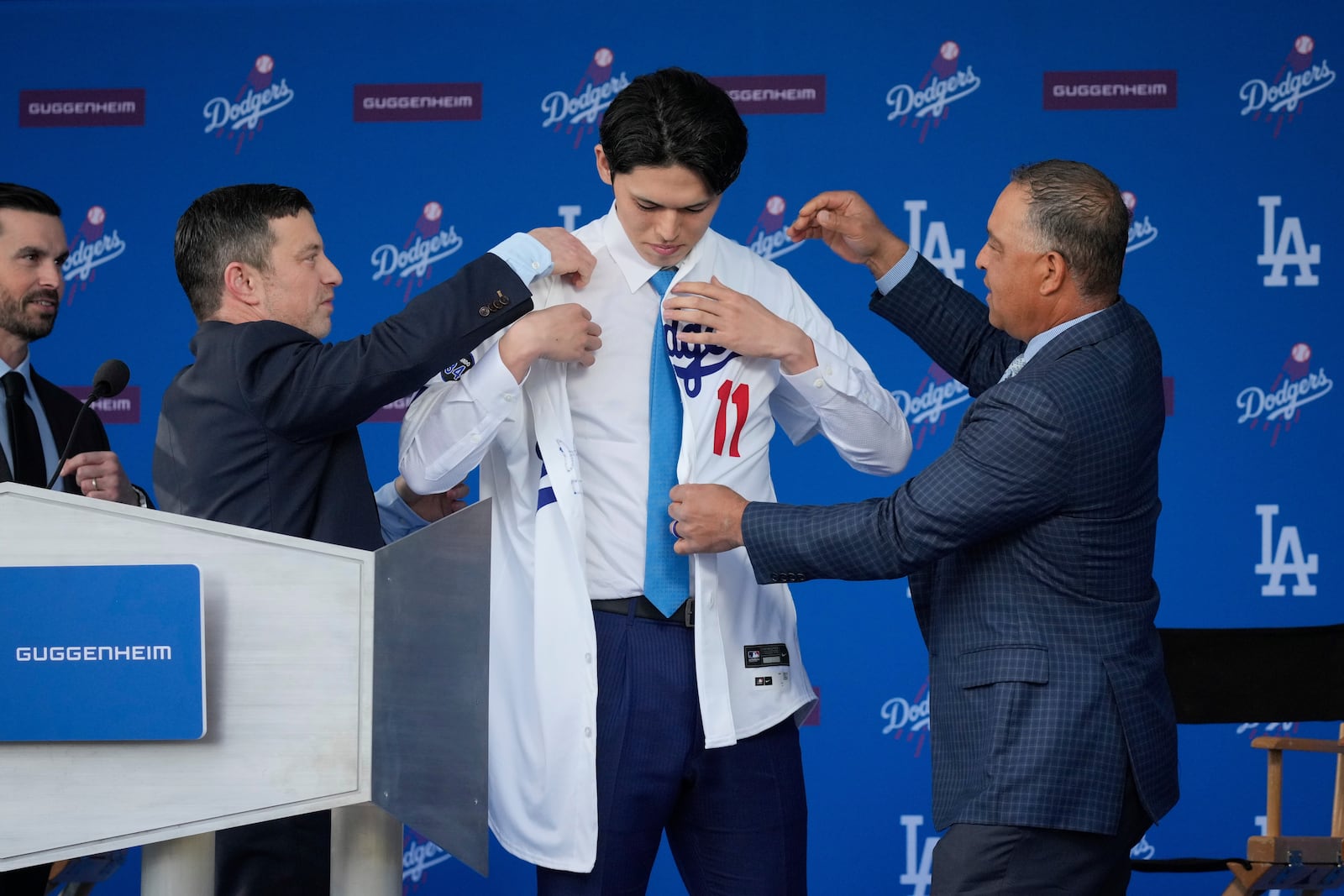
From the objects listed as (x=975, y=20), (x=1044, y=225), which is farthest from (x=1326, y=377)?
(x=1044, y=225)

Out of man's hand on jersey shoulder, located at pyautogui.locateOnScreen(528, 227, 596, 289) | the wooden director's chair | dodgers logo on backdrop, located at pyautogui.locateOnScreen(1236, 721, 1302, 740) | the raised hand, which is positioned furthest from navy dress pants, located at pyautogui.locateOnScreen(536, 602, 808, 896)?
dodgers logo on backdrop, located at pyautogui.locateOnScreen(1236, 721, 1302, 740)

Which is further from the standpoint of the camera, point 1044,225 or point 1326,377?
point 1326,377

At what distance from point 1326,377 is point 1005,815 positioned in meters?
2.74

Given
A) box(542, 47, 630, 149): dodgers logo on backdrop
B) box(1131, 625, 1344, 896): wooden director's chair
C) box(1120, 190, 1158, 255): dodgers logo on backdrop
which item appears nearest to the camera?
box(1131, 625, 1344, 896): wooden director's chair

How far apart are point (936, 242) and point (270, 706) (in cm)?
303

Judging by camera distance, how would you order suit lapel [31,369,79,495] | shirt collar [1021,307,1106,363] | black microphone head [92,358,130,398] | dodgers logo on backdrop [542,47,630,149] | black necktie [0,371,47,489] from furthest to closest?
1. dodgers logo on backdrop [542,47,630,149]
2. suit lapel [31,369,79,495]
3. black necktie [0,371,47,489]
4. black microphone head [92,358,130,398]
5. shirt collar [1021,307,1106,363]

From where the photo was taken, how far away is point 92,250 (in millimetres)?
4168

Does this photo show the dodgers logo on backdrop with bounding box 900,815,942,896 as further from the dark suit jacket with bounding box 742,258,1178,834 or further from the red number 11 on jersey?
the red number 11 on jersey

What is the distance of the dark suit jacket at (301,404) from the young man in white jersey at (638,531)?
0.08 meters

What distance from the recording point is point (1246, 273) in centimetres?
391

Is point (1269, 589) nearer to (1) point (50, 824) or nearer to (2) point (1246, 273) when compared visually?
(2) point (1246, 273)

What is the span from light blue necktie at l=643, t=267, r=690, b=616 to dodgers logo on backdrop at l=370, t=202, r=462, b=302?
7.73 ft

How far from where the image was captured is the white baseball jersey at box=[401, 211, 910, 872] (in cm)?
175

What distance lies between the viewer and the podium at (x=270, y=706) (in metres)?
1.30
